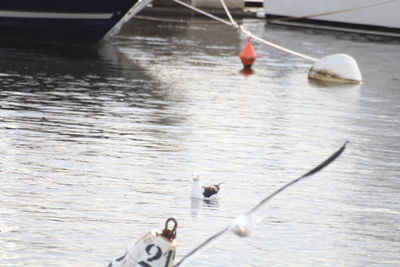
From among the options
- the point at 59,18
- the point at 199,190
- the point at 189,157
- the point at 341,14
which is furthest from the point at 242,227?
the point at 341,14

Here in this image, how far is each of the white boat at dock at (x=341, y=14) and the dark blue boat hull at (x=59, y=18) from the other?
13.1 metres

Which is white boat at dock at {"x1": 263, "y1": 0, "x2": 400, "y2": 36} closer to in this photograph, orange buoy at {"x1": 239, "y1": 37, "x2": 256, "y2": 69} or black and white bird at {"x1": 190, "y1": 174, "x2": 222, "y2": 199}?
orange buoy at {"x1": 239, "y1": 37, "x2": 256, "y2": 69}

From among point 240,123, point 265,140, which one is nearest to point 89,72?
point 240,123

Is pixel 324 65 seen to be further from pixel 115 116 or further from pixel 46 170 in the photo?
pixel 46 170

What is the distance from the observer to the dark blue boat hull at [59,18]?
28125 millimetres

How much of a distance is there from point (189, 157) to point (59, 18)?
49.9ft

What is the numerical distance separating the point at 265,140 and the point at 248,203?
4.31m

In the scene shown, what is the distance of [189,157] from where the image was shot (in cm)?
1402

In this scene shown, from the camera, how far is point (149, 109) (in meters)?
18.2

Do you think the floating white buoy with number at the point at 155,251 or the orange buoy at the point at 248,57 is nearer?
the floating white buoy with number at the point at 155,251

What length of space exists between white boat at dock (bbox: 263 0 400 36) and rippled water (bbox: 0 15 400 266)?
1538 centimetres

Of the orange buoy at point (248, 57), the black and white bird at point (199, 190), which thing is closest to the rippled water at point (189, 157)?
the black and white bird at point (199, 190)

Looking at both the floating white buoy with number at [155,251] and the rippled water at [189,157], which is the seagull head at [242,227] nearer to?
the floating white buoy with number at [155,251]

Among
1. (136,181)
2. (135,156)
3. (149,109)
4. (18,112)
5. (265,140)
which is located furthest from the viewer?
(149,109)
